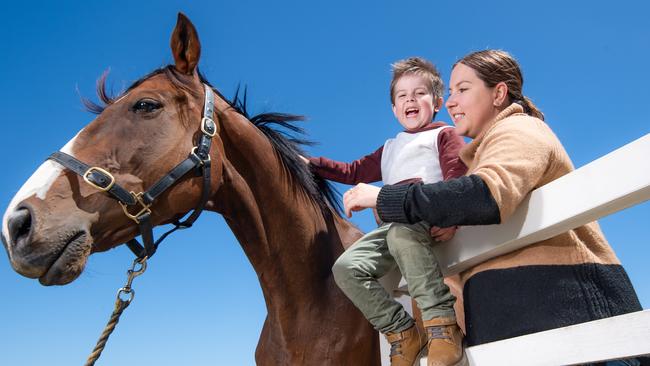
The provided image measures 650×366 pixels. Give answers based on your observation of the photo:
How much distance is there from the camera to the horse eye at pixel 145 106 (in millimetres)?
2768

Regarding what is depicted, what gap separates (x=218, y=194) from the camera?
9.62ft

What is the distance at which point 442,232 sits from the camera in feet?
7.05

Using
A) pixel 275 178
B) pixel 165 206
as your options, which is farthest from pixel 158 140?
pixel 275 178

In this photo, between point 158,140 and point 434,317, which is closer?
point 434,317

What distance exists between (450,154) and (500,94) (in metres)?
0.55

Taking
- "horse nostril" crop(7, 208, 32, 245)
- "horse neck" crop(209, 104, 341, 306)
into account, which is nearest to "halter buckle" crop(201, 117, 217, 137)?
"horse neck" crop(209, 104, 341, 306)

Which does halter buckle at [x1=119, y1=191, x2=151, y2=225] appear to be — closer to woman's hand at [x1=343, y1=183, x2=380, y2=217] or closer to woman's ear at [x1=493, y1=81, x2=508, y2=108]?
woman's hand at [x1=343, y1=183, x2=380, y2=217]

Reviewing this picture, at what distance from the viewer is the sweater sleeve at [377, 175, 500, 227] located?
5.71 ft

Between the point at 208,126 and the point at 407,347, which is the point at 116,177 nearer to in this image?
the point at 208,126

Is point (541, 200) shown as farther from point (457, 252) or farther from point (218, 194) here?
point (218, 194)

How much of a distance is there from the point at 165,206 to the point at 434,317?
4.71 ft

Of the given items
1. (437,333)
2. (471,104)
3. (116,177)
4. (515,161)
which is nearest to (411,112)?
(471,104)

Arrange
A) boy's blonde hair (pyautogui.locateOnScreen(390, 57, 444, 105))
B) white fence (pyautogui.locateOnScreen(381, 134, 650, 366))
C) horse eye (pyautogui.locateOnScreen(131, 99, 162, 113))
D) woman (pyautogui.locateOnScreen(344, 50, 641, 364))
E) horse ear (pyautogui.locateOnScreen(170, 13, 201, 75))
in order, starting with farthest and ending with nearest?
boy's blonde hair (pyautogui.locateOnScreen(390, 57, 444, 105)) → horse ear (pyautogui.locateOnScreen(170, 13, 201, 75)) → horse eye (pyautogui.locateOnScreen(131, 99, 162, 113)) → woman (pyautogui.locateOnScreen(344, 50, 641, 364)) → white fence (pyautogui.locateOnScreen(381, 134, 650, 366))

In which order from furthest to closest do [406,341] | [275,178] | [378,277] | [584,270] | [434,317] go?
[275,178] < [378,277] < [406,341] < [434,317] < [584,270]
